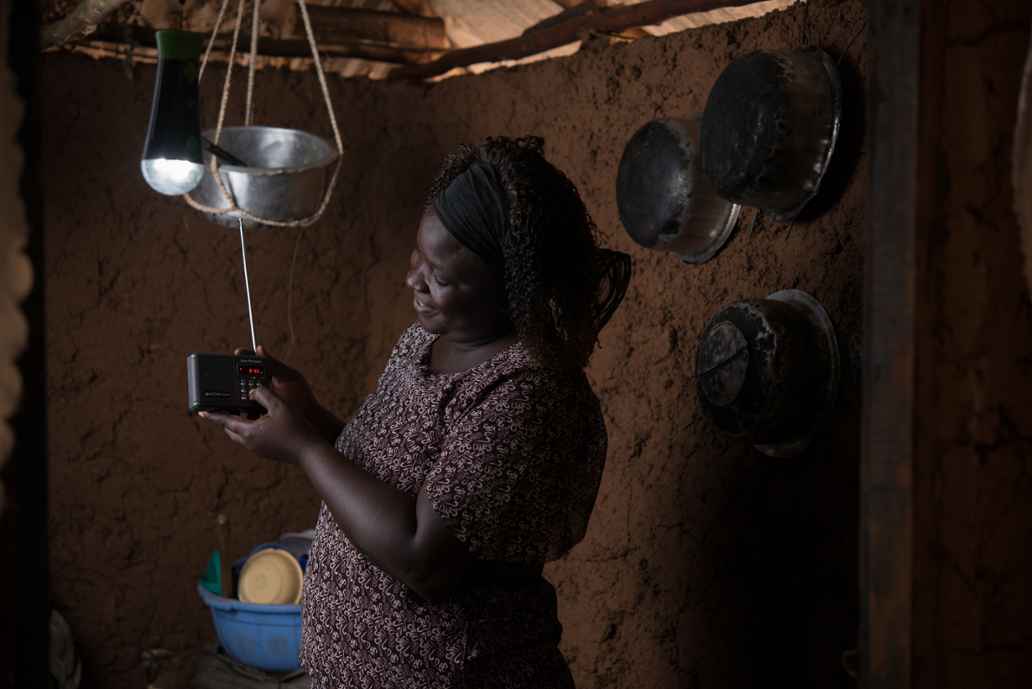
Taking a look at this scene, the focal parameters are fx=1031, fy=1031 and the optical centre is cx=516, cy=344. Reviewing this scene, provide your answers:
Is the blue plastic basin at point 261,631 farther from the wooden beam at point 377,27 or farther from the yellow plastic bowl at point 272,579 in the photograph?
the wooden beam at point 377,27

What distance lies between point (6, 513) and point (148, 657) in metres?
2.60

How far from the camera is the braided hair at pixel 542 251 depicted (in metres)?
1.44

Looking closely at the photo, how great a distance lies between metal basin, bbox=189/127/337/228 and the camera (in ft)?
8.09

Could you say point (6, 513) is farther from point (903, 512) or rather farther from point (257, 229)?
point (257, 229)

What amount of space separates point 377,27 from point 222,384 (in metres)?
1.99

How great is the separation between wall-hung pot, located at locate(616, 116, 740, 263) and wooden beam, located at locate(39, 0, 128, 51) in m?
1.15

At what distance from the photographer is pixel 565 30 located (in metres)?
2.74

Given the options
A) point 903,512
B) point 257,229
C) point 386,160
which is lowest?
point 903,512

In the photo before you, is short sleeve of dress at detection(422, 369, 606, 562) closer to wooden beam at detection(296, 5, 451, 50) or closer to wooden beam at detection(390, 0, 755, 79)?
wooden beam at detection(390, 0, 755, 79)

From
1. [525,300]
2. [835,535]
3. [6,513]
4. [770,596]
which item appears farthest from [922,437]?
[770,596]

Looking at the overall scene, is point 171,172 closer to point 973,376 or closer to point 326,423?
point 326,423

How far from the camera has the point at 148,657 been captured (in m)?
3.04

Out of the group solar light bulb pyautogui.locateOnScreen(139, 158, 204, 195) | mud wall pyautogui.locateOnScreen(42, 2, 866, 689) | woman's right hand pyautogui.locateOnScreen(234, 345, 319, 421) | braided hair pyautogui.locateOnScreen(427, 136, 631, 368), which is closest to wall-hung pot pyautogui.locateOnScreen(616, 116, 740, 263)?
mud wall pyautogui.locateOnScreen(42, 2, 866, 689)

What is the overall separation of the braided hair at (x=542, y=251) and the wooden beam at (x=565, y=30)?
0.92 m
